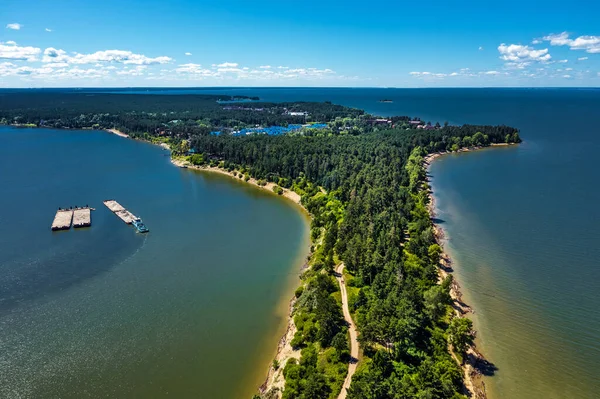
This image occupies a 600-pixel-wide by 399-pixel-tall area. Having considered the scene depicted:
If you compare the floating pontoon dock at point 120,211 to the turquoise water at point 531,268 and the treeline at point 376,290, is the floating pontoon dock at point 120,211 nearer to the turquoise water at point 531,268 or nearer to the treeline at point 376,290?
the treeline at point 376,290

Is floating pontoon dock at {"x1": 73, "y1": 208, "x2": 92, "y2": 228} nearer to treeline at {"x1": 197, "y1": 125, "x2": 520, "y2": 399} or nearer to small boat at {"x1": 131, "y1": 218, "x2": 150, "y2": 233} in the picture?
small boat at {"x1": 131, "y1": 218, "x2": 150, "y2": 233}

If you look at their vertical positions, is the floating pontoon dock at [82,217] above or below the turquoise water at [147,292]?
above

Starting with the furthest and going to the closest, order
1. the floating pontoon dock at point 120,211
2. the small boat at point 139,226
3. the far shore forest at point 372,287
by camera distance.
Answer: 1. the floating pontoon dock at point 120,211
2. the small boat at point 139,226
3. the far shore forest at point 372,287

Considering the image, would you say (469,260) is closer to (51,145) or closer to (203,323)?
(203,323)

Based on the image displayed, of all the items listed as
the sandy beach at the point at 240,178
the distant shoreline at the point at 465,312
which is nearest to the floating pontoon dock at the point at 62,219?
the sandy beach at the point at 240,178

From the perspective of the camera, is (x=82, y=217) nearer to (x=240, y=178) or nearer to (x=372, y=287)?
(x=240, y=178)

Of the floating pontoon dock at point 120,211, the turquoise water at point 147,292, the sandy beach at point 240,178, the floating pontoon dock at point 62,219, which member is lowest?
the turquoise water at point 147,292

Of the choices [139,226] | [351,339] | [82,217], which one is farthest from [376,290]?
[82,217]
